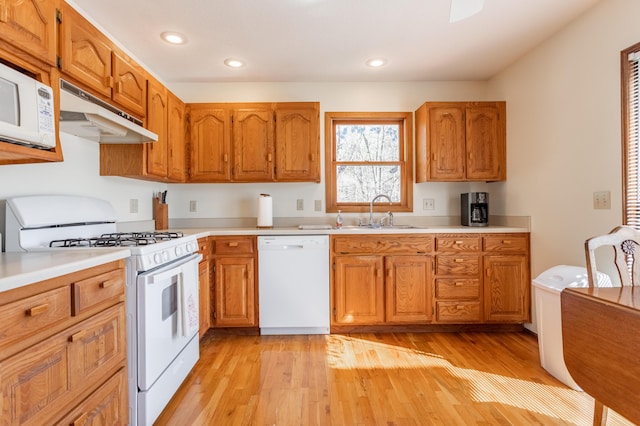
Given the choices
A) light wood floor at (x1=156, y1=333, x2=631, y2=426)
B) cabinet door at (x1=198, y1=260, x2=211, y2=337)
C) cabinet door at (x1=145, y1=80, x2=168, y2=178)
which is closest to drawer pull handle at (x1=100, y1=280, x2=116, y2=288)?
light wood floor at (x1=156, y1=333, x2=631, y2=426)

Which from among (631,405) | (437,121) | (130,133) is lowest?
(631,405)

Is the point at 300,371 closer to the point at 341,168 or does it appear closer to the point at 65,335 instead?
the point at 65,335

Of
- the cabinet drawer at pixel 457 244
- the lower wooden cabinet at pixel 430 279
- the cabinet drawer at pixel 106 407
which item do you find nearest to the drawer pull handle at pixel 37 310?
the cabinet drawer at pixel 106 407

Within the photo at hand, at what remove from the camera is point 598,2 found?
81.8 inches

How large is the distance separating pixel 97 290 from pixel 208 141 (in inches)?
79.4

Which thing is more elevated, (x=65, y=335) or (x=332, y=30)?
(x=332, y=30)

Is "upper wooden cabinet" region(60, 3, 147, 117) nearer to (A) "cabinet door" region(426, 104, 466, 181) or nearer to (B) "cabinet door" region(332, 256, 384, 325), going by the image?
(B) "cabinet door" region(332, 256, 384, 325)

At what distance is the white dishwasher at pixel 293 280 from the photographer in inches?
110

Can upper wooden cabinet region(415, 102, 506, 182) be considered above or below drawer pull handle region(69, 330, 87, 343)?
above

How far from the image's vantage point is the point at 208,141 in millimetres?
3068

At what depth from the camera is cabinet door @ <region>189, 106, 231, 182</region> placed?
3061 millimetres

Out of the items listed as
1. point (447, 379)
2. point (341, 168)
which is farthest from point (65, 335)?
point (341, 168)

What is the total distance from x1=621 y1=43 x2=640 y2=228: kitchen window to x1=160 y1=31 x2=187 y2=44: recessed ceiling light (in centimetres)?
291

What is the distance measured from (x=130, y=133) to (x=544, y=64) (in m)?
3.15
